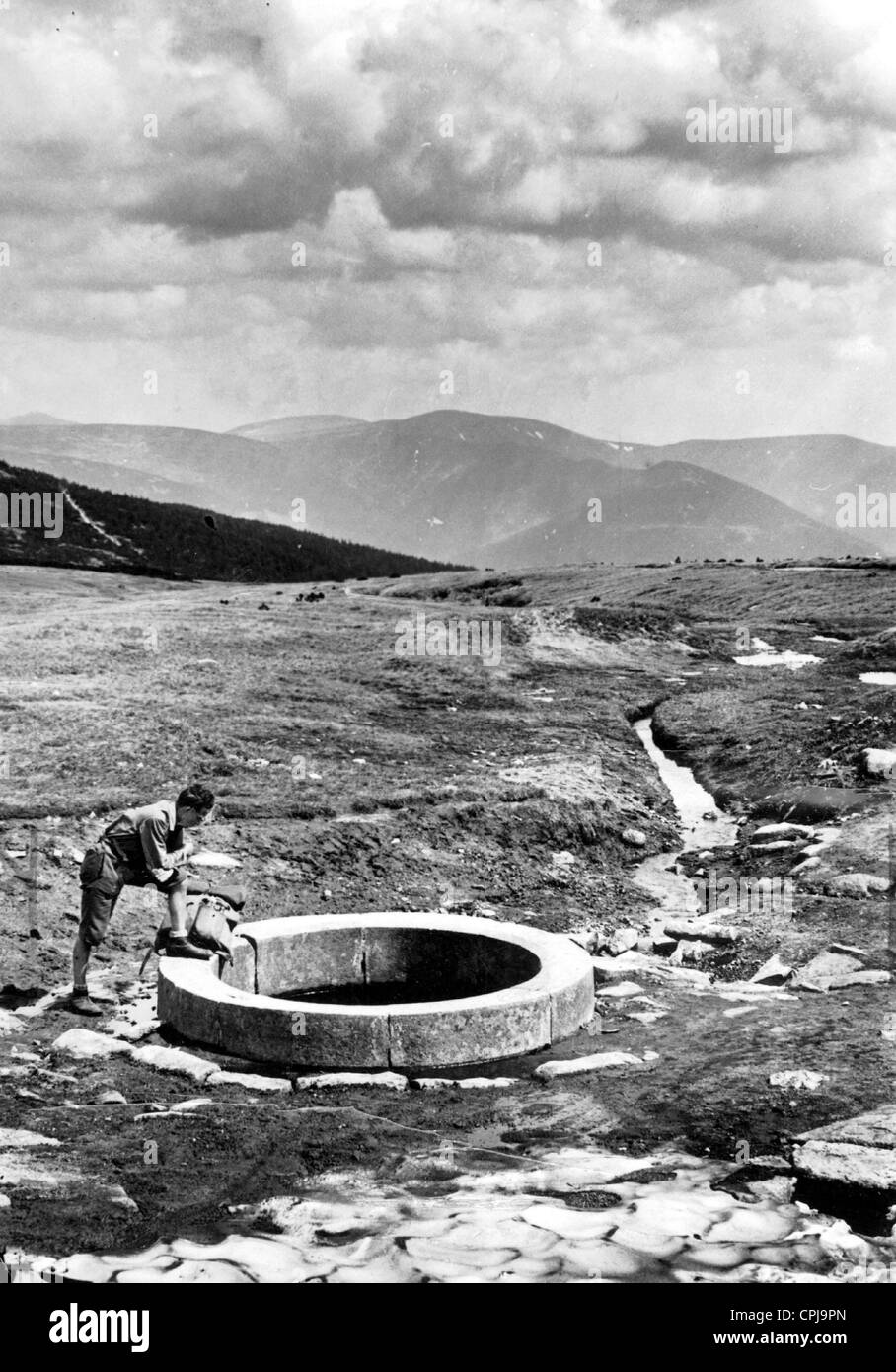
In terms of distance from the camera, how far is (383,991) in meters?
12.5

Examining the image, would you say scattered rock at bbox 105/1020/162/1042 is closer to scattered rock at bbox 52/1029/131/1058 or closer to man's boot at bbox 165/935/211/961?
scattered rock at bbox 52/1029/131/1058

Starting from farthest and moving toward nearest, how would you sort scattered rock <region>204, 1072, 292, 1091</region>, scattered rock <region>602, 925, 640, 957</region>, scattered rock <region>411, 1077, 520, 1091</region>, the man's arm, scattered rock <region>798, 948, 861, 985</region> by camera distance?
scattered rock <region>602, 925, 640, 957</region> < scattered rock <region>798, 948, 861, 985</region> < the man's arm < scattered rock <region>411, 1077, 520, 1091</region> < scattered rock <region>204, 1072, 292, 1091</region>

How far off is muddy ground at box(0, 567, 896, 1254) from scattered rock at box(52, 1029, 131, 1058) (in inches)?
7.1

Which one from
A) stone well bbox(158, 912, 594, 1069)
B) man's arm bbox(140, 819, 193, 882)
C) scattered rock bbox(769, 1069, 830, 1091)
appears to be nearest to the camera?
scattered rock bbox(769, 1069, 830, 1091)

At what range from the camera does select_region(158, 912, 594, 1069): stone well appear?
10258 mm

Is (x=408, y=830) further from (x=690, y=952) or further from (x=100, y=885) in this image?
(x=100, y=885)

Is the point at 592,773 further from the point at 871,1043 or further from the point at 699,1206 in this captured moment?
the point at 699,1206

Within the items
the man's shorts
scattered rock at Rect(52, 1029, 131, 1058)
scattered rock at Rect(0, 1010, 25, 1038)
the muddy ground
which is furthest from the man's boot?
scattered rock at Rect(0, 1010, 25, 1038)

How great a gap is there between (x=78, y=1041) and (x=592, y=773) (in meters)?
10.7

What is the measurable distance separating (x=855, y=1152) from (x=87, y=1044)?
5.50 metres

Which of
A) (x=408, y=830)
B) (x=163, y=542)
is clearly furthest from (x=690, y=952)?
(x=163, y=542)

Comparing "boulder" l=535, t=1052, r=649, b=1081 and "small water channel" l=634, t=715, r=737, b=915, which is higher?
"small water channel" l=634, t=715, r=737, b=915

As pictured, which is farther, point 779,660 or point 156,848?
point 779,660

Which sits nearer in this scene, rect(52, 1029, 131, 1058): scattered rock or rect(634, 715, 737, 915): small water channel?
rect(52, 1029, 131, 1058): scattered rock
